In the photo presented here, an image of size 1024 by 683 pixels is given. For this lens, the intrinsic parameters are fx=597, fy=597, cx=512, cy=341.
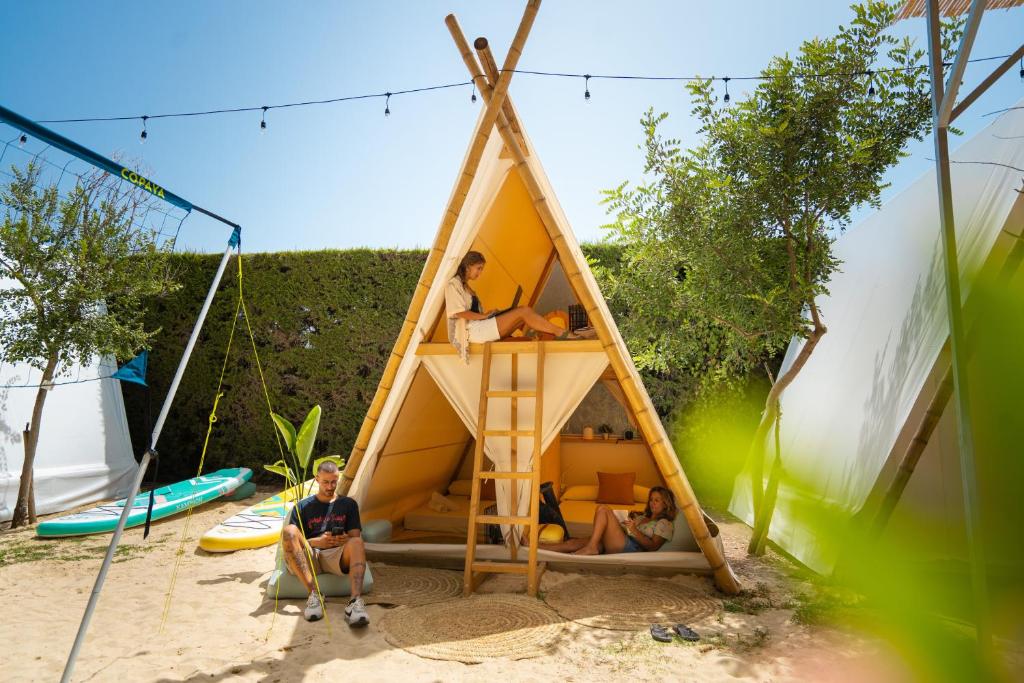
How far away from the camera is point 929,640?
3086mm

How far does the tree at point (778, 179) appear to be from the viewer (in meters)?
4.24

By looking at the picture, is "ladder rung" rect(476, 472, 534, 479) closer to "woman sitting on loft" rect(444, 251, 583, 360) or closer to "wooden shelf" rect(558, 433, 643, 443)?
"woman sitting on loft" rect(444, 251, 583, 360)

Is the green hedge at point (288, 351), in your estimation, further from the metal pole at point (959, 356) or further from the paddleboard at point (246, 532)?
the metal pole at point (959, 356)

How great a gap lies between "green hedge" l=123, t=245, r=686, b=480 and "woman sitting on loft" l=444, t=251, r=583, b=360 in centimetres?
428

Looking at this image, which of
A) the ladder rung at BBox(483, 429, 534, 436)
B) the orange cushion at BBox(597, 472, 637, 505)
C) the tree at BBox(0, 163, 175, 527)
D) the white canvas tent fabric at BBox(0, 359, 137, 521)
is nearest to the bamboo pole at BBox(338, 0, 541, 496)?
the ladder rung at BBox(483, 429, 534, 436)

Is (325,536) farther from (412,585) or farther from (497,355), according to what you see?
(497,355)

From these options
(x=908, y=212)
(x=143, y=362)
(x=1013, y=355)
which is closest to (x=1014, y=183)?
(x=1013, y=355)

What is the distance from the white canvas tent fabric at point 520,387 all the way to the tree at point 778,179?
1395 mm

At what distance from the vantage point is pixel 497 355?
167 inches

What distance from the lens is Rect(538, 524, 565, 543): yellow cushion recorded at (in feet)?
14.8

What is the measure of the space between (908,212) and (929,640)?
3971 mm

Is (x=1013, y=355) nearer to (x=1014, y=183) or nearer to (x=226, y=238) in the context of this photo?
(x=1014, y=183)

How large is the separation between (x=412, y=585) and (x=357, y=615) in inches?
30.4

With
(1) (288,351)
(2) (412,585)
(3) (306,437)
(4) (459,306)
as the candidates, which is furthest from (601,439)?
(1) (288,351)
